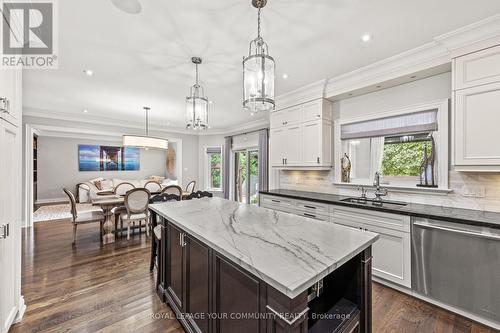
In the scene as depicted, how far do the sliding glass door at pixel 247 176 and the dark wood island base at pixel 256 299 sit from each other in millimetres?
4627

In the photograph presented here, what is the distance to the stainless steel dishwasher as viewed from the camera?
1834 mm

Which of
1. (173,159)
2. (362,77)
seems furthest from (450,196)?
(173,159)

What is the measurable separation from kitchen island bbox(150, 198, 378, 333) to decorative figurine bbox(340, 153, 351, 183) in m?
1.96

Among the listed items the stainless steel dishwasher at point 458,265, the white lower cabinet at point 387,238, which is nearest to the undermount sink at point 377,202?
the white lower cabinet at point 387,238

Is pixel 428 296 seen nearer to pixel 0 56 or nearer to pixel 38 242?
pixel 0 56

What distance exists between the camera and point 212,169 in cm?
802

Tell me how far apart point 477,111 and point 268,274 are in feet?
8.84

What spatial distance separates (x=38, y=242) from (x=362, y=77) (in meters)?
6.14

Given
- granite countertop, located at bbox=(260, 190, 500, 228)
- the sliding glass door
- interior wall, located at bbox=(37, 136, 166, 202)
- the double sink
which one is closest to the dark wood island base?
granite countertop, located at bbox=(260, 190, 500, 228)

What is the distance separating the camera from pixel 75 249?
141 inches

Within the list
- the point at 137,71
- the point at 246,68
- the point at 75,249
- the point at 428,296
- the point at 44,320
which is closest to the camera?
the point at 246,68

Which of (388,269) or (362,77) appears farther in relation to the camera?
(362,77)

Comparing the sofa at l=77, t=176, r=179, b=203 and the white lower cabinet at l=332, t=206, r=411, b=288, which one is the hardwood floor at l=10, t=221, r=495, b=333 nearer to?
the white lower cabinet at l=332, t=206, r=411, b=288

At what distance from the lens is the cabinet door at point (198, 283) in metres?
1.46
